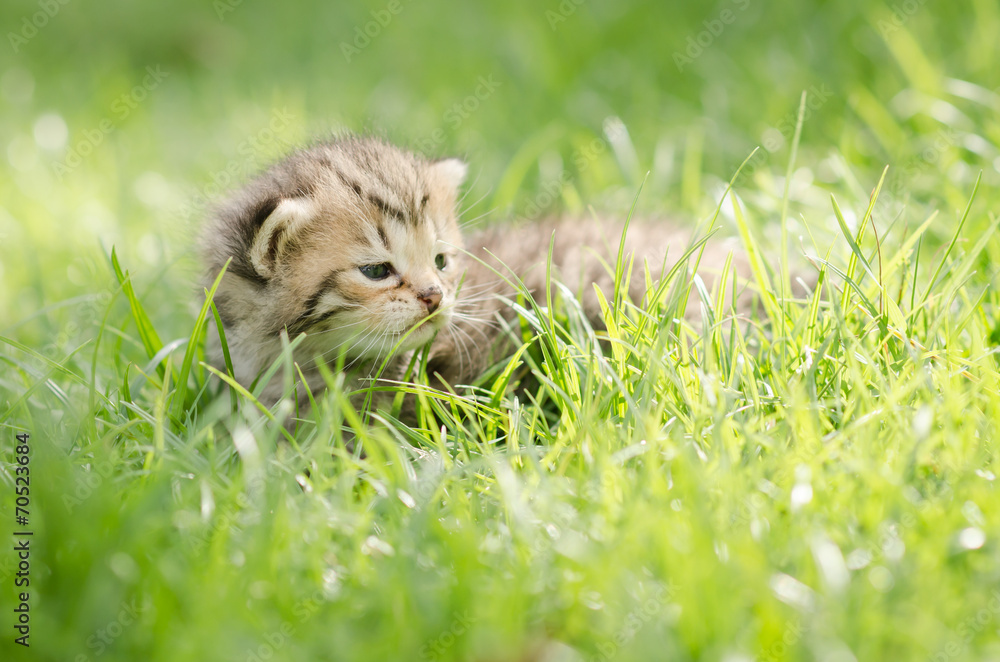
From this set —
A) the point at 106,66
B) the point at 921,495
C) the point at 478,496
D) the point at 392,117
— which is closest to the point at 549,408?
the point at 478,496

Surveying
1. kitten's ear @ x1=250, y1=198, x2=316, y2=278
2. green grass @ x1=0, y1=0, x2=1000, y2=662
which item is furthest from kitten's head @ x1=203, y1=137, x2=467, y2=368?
green grass @ x1=0, y1=0, x2=1000, y2=662

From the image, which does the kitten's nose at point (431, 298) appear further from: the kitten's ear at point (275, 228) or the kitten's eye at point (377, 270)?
the kitten's ear at point (275, 228)

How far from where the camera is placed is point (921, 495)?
1.51 metres

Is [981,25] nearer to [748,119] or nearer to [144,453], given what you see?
[748,119]

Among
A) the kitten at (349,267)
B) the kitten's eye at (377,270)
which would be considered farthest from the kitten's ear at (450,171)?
the kitten's eye at (377,270)

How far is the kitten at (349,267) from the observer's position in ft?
6.60

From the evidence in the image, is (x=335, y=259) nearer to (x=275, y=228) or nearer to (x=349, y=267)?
(x=349, y=267)

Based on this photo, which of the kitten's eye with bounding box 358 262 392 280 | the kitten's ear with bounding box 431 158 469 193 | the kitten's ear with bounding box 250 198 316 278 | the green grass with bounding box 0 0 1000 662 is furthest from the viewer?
the kitten's ear with bounding box 431 158 469 193

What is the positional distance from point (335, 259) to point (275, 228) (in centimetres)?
16

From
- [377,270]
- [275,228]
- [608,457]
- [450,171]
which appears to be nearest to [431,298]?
[377,270]

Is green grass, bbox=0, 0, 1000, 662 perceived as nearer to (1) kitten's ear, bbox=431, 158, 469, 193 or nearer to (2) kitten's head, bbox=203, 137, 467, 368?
(2) kitten's head, bbox=203, 137, 467, 368

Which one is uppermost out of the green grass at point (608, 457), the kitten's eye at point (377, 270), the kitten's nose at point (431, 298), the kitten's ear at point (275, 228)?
the kitten's ear at point (275, 228)

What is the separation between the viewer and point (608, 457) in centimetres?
154

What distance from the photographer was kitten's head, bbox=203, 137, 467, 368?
201 centimetres
